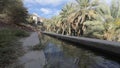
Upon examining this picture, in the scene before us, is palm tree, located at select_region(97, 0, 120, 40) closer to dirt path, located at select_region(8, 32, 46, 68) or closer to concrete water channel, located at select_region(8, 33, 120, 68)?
concrete water channel, located at select_region(8, 33, 120, 68)

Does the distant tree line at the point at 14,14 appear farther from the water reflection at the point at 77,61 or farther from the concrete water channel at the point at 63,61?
the water reflection at the point at 77,61

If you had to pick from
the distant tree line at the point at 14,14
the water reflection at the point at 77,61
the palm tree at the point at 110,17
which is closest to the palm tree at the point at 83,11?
the palm tree at the point at 110,17

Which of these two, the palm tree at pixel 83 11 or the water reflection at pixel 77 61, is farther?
the palm tree at pixel 83 11

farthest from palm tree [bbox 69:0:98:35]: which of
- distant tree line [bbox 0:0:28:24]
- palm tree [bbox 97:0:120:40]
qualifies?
distant tree line [bbox 0:0:28:24]

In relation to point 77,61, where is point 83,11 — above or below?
above

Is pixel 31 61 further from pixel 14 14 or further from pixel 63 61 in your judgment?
pixel 14 14

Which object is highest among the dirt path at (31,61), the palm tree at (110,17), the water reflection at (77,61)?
the palm tree at (110,17)

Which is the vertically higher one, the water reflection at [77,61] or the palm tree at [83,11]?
the palm tree at [83,11]

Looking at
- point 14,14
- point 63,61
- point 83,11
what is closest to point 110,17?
point 83,11

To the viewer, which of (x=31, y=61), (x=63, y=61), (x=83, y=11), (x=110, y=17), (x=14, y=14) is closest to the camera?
(x=31, y=61)

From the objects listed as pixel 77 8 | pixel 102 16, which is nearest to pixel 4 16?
pixel 77 8

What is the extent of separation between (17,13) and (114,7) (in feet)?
71.6

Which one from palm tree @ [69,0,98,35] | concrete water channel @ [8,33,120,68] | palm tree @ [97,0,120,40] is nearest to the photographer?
concrete water channel @ [8,33,120,68]

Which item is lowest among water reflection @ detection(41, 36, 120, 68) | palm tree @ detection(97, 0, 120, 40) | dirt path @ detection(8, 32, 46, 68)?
water reflection @ detection(41, 36, 120, 68)
